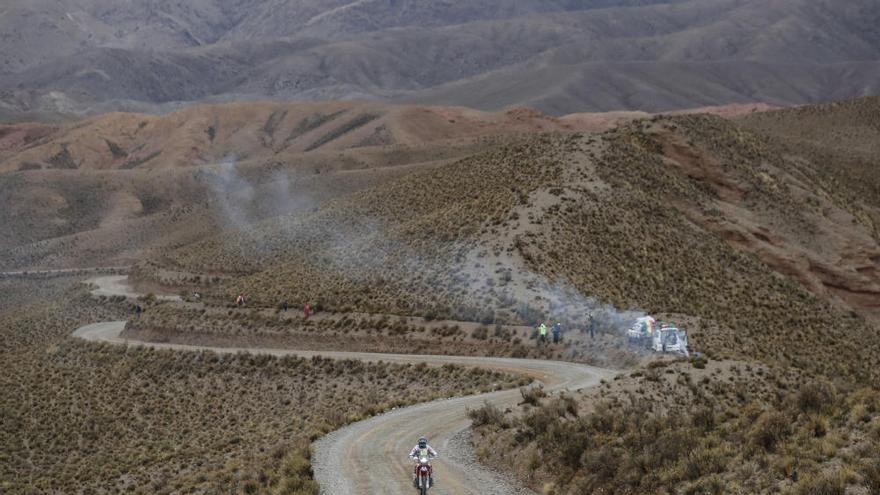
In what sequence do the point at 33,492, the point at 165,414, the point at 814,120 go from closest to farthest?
the point at 33,492 < the point at 165,414 < the point at 814,120

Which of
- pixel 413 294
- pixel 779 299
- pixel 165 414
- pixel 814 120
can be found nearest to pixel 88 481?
pixel 165 414

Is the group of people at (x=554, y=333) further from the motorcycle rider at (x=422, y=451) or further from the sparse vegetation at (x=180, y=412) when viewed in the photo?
the motorcycle rider at (x=422, y=451)

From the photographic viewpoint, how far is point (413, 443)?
23.2 meters

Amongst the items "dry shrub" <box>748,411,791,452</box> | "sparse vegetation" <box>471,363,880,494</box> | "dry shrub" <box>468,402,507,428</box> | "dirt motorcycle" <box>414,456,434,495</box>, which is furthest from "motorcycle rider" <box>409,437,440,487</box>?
"dry shrub" <box>748,411,791,452</box>

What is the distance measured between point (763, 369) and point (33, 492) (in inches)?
890

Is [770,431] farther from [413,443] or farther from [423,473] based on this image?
[413,443]

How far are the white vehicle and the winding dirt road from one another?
227 cm

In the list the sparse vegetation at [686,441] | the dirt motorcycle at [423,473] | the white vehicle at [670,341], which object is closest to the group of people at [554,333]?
the white vehicle at [670,341]

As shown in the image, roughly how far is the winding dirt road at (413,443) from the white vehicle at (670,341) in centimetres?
227

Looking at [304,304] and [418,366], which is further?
[304,304]

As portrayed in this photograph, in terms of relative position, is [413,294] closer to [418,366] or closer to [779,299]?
[418,366]

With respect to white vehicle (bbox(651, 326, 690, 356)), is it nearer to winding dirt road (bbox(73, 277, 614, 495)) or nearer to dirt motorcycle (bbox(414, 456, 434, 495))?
winding dirt road (bbox(73, 277, 614, 495))

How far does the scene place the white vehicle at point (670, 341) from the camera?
33.1m

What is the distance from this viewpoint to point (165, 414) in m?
39.9
